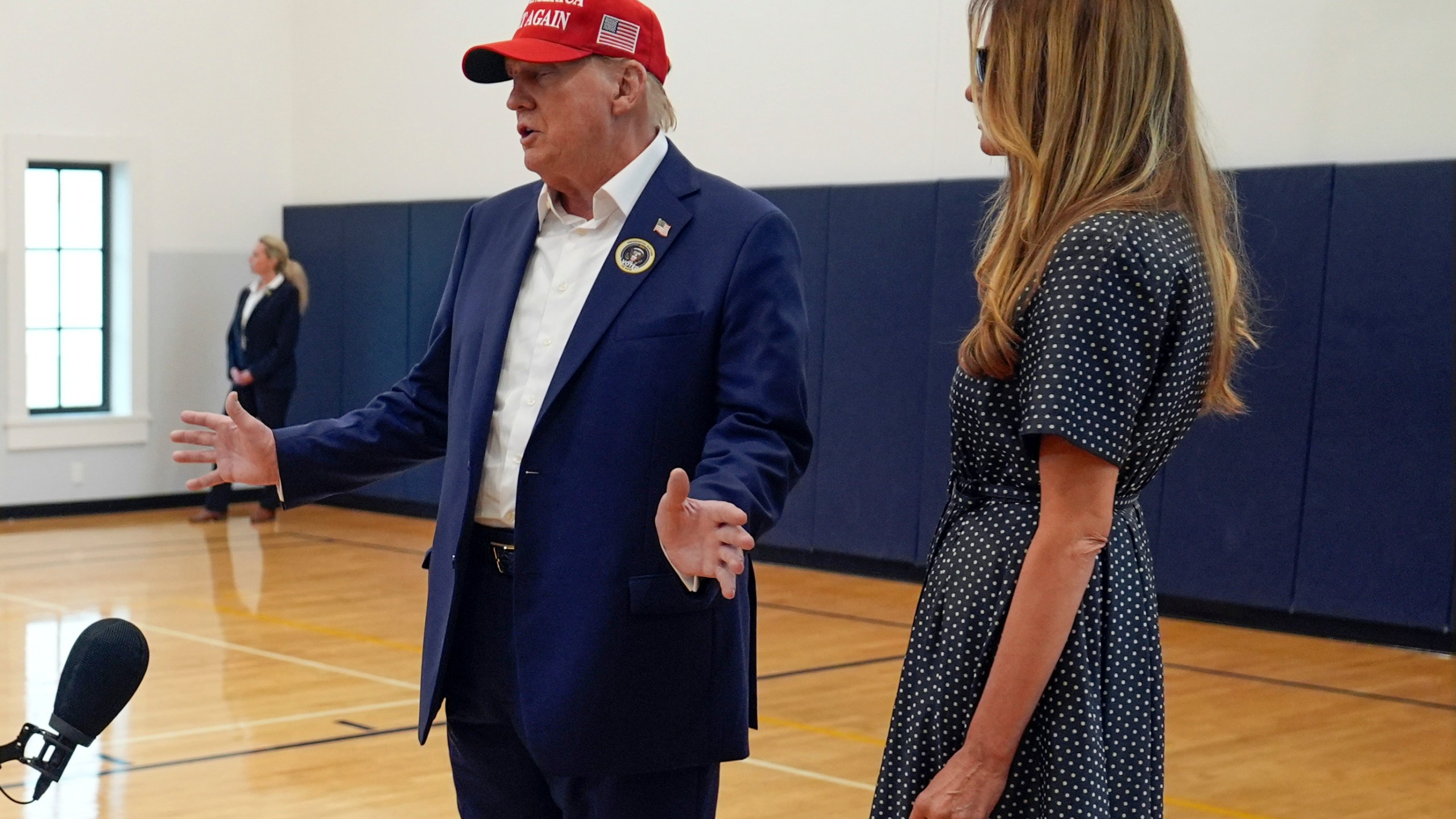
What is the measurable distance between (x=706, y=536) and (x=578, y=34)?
0.70 m

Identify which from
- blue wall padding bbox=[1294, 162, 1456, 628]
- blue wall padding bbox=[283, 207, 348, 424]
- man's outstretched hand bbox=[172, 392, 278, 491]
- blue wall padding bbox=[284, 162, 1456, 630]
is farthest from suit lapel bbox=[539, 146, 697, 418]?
blue wall padding bbox=[283, 207, 348, 424]

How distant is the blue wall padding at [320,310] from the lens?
10.7m

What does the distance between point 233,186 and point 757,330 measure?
9576mm

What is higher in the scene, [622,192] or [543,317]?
[622,192]

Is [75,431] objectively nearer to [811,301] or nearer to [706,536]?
[811,301]

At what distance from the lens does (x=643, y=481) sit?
6.45 ft

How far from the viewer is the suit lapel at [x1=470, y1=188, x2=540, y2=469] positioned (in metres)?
2.04

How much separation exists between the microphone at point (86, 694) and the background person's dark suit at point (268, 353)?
27.5 ft

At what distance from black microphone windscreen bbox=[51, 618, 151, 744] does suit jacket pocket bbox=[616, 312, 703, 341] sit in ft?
2.25

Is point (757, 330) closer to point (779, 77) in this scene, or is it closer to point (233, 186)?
point (779, 77)

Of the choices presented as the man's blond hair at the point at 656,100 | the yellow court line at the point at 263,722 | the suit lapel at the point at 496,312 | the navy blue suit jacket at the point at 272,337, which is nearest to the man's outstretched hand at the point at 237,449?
the suit lapel at the point at 496,312

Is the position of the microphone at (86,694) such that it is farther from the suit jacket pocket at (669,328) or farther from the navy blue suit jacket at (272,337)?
the navy blue suit jacket at (272,337)

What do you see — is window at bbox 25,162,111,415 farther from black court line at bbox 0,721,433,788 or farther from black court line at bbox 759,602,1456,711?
black court line at bbox 759,602,1456,711

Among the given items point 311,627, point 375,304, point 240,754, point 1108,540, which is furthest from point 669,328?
point 375,304
